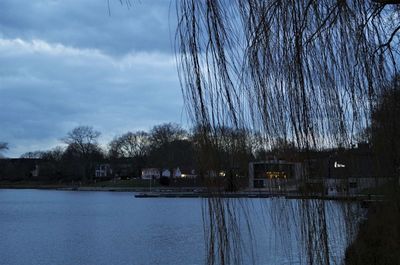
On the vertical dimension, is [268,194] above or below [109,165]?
below

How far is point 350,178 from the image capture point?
239 centimetres

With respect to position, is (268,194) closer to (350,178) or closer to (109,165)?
(350,178)

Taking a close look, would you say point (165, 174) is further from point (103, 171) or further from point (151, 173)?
point (103, 171)

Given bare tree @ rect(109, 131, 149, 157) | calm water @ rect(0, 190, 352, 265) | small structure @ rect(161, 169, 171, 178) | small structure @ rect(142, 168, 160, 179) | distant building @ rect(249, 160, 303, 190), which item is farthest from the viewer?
bare tree @ rect(109, 131, 149, 157)

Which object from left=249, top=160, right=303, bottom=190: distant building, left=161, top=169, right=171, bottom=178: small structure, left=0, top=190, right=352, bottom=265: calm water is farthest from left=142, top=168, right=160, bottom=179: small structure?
left=249, top=160, right=303, bottom=190: distant building

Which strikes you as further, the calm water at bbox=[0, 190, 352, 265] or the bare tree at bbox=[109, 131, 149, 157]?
the bare tree at bbox=[109, 131, 149, 157]

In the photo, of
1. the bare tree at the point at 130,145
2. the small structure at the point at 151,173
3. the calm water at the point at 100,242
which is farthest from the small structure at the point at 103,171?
the calm water at the point at 100,242

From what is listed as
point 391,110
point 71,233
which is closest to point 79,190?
point 71,233

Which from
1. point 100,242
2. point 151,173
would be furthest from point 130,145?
point 100,242

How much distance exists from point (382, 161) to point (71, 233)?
1367 inches

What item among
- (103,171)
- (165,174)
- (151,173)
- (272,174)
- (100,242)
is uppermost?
(103,171)

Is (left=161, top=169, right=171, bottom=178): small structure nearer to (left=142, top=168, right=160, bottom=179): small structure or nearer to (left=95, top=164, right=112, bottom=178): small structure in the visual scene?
(left=142, top=168, right=160, bottom=179): small structure

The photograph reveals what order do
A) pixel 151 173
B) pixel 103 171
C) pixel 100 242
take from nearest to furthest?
pixel 100 242 < pixel 151 173 < pixel 103 171

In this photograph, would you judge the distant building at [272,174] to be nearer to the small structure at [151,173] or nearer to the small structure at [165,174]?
the small structure at [165,174]
